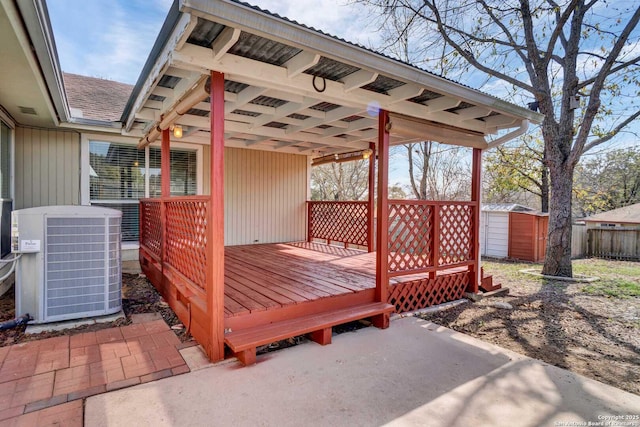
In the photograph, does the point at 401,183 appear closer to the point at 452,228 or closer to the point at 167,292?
the point at 452,228

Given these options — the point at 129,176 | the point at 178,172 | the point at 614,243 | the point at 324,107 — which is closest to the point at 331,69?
the point at 324,107

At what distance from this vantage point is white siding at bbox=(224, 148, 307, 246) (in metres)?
6.79

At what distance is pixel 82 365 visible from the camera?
2500mm

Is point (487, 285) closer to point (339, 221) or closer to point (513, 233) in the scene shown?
point (339, 221)

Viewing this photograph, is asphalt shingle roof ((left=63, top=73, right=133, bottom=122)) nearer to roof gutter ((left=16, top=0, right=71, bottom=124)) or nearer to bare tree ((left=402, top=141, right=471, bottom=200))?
roof gutter ((left=16, top=0, right=71, bottom=124))

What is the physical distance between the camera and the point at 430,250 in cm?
440

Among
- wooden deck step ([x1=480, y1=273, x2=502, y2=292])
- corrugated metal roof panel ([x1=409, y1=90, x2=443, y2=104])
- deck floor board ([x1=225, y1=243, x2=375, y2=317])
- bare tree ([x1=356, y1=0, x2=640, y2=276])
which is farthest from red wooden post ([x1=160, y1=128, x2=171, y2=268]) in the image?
bare tree ([x1=356, y1=0, x2=640, y2=276])

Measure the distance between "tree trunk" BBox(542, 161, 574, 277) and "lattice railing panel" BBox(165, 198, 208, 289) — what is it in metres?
6.90

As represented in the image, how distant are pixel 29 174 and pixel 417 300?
6.00m

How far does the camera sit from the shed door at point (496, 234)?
33.6 feet

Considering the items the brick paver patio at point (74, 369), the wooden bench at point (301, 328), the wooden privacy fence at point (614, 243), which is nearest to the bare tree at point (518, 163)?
the wooden privacy fence at point (614, 243)

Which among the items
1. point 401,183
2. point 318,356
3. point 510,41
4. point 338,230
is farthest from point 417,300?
point 401,183

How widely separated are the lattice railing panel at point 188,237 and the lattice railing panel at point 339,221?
149 inches

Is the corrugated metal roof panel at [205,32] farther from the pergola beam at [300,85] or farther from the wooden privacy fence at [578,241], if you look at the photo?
the wooden privacy fence at [578,241]
